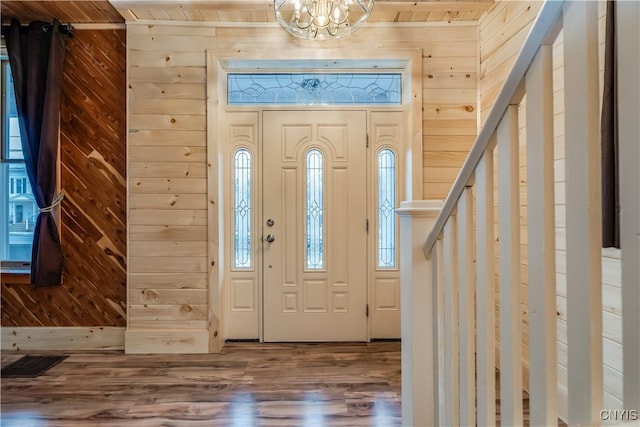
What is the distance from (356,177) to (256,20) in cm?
152

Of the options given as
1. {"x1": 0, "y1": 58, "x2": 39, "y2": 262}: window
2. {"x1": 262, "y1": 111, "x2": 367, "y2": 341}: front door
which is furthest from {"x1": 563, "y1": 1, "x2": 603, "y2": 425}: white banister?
{"x1": 0, "y1": 58, "x2": 39, "y2": 262}: window

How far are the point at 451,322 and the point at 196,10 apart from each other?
285 centimetres

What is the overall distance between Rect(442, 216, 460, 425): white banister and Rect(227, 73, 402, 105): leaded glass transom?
92.5 inches

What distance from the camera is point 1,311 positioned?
306cm

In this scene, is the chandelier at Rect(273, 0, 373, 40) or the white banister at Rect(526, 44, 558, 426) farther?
the chandelier at Rect(273, 0, 373, 40)

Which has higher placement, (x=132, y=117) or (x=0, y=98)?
(x=0, y=98)

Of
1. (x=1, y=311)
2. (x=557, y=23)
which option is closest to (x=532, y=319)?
(x=557, y=23)

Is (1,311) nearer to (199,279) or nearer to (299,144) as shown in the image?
(199,279)

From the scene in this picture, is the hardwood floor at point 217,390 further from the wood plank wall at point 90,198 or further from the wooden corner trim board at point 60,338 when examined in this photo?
the wood plank wall at point 90,198

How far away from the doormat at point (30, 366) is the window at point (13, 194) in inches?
32.7

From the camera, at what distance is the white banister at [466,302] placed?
979 mm

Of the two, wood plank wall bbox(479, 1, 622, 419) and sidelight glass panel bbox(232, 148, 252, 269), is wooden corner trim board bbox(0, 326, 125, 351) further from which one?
wood plank wall bbox(479, 1, 622, 419)

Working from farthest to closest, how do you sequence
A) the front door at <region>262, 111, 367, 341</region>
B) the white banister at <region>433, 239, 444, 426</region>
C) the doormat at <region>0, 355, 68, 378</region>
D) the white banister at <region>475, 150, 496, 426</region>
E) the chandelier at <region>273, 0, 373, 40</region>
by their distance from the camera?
the front door at <region>262, 111, 367, 341</region> < the doormat at <region>0, 355, 68, 378</region> < the chandelier at <region>273, 0, 373, 40</region> < the white banister at <region>433, 239, 444, 426</region> < the white banister at <region>475, 150, 496, 426</region>

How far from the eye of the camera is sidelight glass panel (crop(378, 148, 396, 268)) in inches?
127
